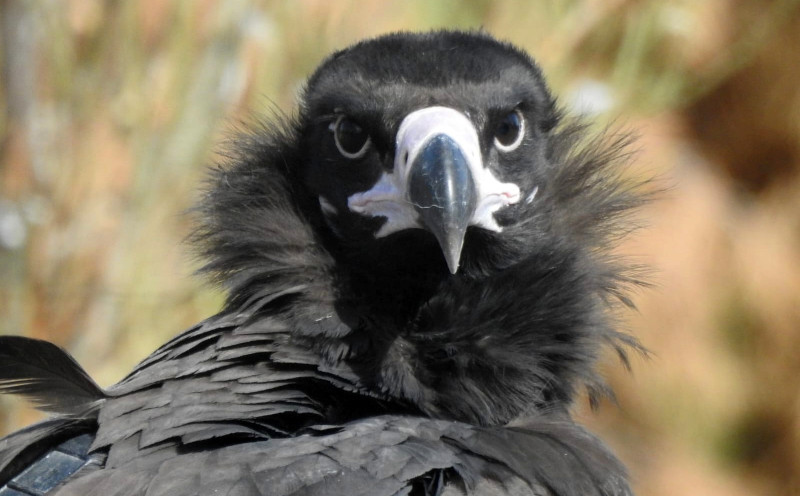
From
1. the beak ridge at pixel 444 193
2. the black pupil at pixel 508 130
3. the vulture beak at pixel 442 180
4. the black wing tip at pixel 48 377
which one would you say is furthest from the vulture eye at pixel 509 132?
the black wing tip at pixel 48 377

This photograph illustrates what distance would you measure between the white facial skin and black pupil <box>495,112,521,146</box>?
13 centimetres

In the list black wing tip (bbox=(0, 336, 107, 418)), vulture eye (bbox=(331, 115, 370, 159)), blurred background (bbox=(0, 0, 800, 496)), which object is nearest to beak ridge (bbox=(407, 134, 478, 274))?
vulture eye (bbox=(331, 115, 370, 159))

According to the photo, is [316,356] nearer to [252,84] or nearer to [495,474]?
[495,474]

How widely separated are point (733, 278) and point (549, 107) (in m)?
5.40

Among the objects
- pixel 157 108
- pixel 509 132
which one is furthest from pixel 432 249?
pixel 157 108

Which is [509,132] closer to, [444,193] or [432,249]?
[432,249]

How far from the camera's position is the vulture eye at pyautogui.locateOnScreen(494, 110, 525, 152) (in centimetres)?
296

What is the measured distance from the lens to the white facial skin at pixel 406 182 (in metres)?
2.65

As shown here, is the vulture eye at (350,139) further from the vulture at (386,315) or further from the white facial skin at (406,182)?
the white facial skin at (406,182)

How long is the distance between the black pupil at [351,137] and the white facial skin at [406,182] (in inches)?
5.2

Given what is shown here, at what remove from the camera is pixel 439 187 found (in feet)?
8.18

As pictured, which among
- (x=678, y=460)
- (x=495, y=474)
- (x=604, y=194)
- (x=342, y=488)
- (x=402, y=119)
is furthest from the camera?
(x=678, y=460)

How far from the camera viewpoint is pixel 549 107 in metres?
3.21

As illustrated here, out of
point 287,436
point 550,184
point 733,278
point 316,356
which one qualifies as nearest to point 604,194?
point 550,184
